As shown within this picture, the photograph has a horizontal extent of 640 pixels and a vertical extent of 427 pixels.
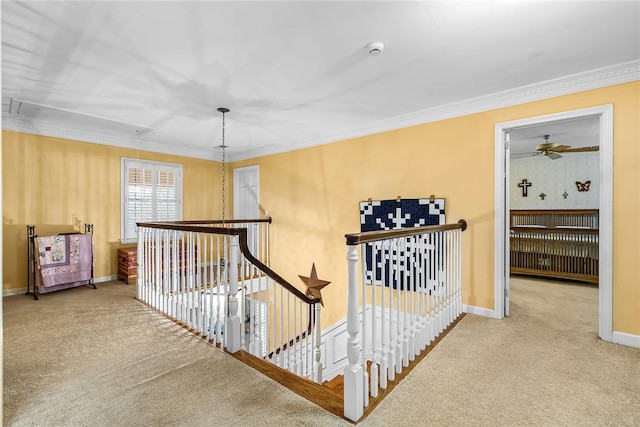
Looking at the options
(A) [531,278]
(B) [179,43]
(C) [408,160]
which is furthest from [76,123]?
Result: (A) [531,278]

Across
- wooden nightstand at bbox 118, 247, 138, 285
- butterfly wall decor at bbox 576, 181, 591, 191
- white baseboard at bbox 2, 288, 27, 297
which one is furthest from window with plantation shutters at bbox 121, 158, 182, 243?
butterfly wall decor at bbox 576, 181, 591, 191

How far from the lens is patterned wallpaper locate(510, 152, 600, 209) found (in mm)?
6281

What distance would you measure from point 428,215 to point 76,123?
4934mm

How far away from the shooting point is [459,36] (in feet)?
7.82

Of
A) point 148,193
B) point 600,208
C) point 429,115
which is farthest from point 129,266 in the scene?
point 600,208

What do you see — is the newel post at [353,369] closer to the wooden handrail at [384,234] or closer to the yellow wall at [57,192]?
the wooden handrail at [384,234]

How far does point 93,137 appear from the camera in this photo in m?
4.95

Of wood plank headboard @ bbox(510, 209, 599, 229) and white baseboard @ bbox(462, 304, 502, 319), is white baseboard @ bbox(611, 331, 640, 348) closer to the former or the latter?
white baseboard @ bbox(462, 304, 502, 319)

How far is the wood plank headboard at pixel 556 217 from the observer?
5996mm

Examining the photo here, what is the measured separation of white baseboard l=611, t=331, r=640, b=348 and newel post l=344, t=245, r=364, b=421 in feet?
8.22

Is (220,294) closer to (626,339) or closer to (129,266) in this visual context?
(129,266)

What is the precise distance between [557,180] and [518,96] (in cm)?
448

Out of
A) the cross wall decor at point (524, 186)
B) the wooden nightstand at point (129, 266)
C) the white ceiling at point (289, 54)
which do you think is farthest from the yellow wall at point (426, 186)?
the cross wall decor at point (524, 186)

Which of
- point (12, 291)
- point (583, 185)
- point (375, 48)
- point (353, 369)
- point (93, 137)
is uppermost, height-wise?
point (375, 48)
